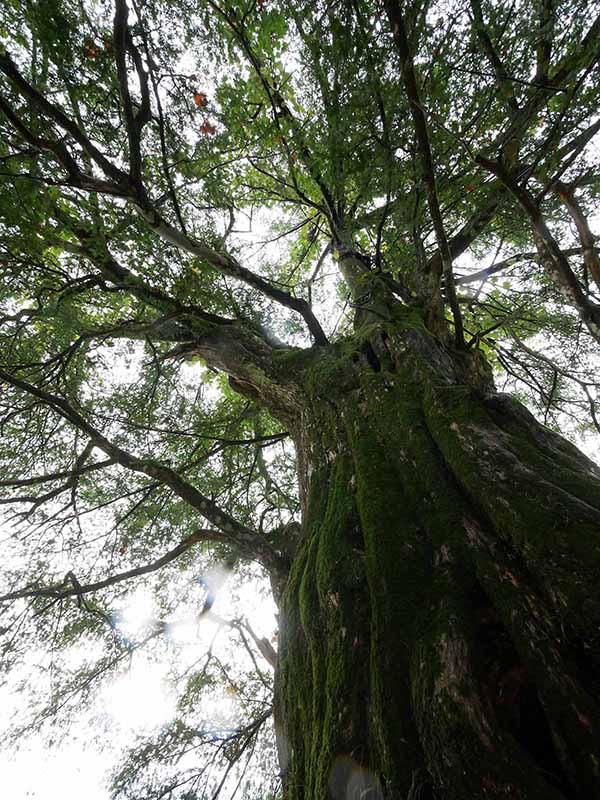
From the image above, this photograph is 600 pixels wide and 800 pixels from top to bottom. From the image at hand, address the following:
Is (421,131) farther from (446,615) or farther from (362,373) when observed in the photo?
(446,615)

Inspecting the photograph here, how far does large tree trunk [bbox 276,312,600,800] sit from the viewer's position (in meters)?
1.12

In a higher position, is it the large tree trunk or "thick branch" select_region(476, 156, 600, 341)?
"thick branch" select_region(476, 156, 600, 341)

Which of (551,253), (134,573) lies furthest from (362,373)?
(134,573)

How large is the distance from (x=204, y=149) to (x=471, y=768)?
4.75 m

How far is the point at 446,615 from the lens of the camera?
1.40m

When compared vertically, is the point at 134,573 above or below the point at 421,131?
below

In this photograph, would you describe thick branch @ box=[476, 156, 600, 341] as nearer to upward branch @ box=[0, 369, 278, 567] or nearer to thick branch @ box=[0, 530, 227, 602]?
upward branch @ box=[0, 369, 278, 567]

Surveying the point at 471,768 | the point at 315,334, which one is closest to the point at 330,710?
the point at 471,768

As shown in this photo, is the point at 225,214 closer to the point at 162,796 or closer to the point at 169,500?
the point at 169,500

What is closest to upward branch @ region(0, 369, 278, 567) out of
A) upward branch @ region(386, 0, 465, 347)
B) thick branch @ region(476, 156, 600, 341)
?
upward branch @ region(386, 0, 465, 347)

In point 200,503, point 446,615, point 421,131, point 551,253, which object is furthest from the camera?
point 200,503

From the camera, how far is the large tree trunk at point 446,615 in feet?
3.69

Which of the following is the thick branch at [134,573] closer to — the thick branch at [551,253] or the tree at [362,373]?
the tree at [362,373]

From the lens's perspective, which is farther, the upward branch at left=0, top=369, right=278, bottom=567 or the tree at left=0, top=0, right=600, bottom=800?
the upward branch at left=0, top=369, right=278, bottom=567
